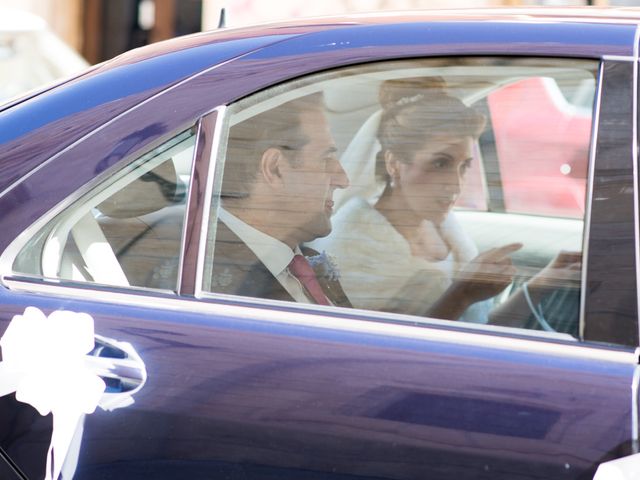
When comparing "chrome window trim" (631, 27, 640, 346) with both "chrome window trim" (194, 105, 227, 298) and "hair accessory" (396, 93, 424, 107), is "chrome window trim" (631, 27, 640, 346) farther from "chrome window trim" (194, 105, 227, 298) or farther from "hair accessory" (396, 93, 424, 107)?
"chrome window trim" (194, 105, 227, 298)

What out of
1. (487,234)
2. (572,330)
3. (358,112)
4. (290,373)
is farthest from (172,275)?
(572,330)

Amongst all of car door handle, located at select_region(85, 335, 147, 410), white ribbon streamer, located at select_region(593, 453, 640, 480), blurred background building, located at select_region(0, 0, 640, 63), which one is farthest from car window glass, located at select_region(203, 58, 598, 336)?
blurred background building, located at select_region(0, 0, 640, 63)

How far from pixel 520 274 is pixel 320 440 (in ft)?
1.43

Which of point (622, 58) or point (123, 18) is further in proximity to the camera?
point (123, 18)

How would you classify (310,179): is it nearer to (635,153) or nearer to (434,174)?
(434,174)

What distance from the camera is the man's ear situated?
1.93 metres

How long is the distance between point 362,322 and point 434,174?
1.00 ft

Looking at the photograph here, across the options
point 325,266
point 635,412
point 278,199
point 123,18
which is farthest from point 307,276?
point 123,18

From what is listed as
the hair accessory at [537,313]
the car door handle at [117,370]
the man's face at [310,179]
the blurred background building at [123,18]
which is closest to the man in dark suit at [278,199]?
the man's face at [310,179]

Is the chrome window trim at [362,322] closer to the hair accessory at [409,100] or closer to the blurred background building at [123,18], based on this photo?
the hair accessory at [409,100]

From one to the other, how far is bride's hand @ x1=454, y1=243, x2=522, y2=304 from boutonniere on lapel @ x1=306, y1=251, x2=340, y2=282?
0.21 meters

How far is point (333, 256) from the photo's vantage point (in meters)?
1.91

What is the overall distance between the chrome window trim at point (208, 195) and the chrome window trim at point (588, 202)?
2.06 ft

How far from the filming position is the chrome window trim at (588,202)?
5.66 ft
